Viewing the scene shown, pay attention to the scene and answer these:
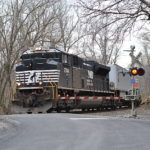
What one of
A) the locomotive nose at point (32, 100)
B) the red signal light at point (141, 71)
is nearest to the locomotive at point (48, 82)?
the locomotive nose at point (32, 100)

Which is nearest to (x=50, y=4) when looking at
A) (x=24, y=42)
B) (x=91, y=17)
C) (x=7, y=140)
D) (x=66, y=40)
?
(x=24, y=42)

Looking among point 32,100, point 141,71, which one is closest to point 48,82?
point 32,100

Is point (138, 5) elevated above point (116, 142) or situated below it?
above

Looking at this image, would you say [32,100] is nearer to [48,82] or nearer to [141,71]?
[48,82]

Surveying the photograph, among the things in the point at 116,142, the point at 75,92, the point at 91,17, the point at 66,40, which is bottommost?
the point at 116,142

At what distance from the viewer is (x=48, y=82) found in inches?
830

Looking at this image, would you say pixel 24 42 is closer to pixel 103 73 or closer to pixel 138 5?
pixel 103 73

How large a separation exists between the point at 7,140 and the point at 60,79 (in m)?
13.2

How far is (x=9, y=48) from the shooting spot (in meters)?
29.2

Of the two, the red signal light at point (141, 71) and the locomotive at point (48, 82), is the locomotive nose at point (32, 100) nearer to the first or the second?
the locomotive at point (48, 82)

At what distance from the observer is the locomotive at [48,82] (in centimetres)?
2083

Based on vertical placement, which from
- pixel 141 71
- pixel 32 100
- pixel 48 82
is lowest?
pixel 32 100

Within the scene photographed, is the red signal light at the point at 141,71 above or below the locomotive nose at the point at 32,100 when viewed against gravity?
above

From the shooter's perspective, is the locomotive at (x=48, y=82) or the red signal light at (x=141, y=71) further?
the locomotive at (x=48, y=82)
